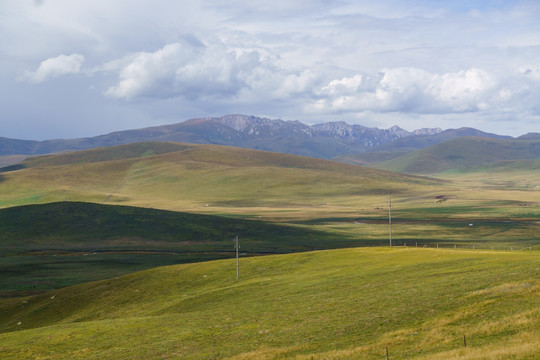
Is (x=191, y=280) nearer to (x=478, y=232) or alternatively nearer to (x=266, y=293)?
(x=266, y=293)

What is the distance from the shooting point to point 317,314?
43719mm

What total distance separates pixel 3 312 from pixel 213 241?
105m

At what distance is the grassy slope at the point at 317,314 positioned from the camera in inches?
1255

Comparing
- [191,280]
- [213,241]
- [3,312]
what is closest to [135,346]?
[191,280]

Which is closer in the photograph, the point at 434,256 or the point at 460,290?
the point at 460,290

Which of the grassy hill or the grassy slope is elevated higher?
the grassy slope

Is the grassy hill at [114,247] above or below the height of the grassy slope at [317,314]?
below

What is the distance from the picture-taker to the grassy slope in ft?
105

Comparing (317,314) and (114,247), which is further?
(114,247)

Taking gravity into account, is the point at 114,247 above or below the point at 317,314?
below

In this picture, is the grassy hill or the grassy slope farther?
the grassy hill

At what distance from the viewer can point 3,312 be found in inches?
3103

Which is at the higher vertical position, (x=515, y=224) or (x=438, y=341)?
(x=438, y=341)

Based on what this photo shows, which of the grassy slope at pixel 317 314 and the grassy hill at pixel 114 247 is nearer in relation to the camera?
the grassy slope at pixel 317 314
